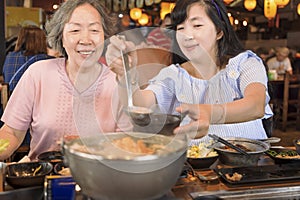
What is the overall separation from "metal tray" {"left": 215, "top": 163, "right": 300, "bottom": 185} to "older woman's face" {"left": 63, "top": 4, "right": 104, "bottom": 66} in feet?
2.60

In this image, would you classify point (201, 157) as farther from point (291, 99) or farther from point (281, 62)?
point (281, 62)

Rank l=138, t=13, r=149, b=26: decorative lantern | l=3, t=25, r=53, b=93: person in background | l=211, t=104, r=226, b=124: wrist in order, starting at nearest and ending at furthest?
l=211, t=104, r=226, b=124: wrist
l=3, t=25, r=53, b=93: person in background
l=138, t=13, r=149, b=26: decorative lantern

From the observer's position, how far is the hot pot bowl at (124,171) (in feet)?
2.64

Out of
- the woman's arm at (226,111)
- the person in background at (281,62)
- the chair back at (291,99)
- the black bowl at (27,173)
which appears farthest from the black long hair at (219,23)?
the person in background at (281,62)

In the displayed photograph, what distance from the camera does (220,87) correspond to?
6.39 ft

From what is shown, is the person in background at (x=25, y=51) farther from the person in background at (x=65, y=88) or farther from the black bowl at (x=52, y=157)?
the black bowl at (x=52, y=157)

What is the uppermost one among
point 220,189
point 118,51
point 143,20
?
point 143,20

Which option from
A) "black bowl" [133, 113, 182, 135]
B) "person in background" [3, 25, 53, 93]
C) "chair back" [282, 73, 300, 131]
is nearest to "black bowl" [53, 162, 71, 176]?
"black bowl" [133, 113, 182, 135]

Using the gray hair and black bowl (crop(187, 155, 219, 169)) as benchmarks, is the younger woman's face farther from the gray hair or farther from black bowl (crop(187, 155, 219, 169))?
black bowl (crop(187, 155, 219, 169))

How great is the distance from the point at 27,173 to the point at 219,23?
3.82 ft

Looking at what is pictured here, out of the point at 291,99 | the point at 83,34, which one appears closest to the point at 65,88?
the point at 83,34

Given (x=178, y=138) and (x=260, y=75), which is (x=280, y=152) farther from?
(x=178, y=138)

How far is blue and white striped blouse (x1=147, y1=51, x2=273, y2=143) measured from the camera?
181 cm

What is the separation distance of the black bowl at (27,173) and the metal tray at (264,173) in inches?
23.9
